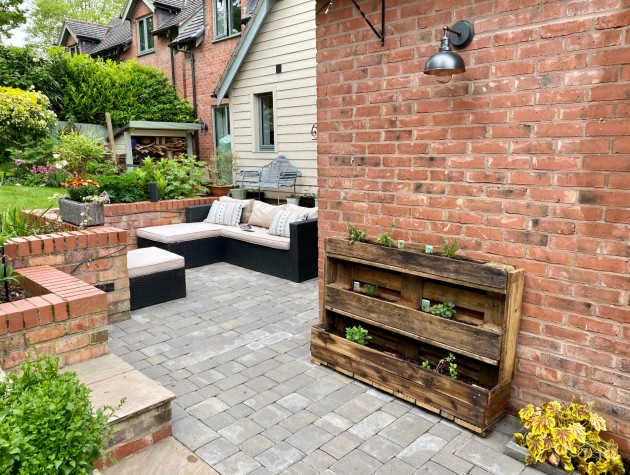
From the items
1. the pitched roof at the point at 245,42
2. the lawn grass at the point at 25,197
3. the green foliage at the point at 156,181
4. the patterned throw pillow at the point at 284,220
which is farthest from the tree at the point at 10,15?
the patterned throw pillow at the point at 284,220

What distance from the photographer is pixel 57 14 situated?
99.9 feet

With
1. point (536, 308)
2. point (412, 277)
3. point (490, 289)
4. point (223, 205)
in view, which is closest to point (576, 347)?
point (536, 308)

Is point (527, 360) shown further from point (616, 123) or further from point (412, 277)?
point (616, 123)

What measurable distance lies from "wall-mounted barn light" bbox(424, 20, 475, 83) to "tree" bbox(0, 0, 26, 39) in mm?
19851

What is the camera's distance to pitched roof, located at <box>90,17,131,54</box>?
16.7 m

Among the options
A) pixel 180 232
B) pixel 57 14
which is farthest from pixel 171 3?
pixel 57 14

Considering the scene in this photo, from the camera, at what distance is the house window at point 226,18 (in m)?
12.0

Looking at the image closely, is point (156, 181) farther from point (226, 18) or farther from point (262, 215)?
point (226, 18)

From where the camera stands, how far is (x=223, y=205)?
741cm

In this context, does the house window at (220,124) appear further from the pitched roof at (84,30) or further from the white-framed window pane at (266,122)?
the pitched roof at (84,30)

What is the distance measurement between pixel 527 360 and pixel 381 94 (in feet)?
6.69

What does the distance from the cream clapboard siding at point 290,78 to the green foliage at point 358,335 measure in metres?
5.15

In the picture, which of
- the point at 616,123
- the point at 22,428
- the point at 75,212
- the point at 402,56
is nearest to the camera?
the point at 22,428

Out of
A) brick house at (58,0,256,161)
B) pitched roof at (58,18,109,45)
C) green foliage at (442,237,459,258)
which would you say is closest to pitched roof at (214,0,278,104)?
brick house at (58,0,256,161)
